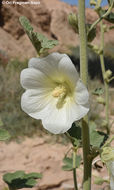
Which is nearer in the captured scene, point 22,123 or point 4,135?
point 4,135

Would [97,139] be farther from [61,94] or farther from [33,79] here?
[33,79]

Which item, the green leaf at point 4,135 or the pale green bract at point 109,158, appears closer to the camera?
A: the pale green bract at point 109,158

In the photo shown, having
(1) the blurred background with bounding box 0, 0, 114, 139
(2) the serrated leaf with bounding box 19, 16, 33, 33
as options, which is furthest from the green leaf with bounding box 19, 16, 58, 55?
(1) the blurred background with bounding box 0, 0, 114, 139

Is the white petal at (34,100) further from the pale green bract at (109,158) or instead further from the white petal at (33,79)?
the pale green bract at (109,158)

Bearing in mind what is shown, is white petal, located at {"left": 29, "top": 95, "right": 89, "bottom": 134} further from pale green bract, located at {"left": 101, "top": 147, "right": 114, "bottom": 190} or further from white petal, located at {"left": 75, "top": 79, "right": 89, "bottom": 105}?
pale green bract, located at {"left": 101, "top": 147, "right": 114, "bottom": 190}

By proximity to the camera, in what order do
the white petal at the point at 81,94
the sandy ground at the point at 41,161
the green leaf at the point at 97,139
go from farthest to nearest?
the sandy ground at the point at 41,161, the green leaf at the point at 97,139, the white petal at the point at 81,94

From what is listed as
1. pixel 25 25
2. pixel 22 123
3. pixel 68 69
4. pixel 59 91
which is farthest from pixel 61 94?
pixel 22 123

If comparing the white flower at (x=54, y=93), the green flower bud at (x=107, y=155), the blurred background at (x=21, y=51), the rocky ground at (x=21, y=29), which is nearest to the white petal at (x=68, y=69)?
the white flower at (x=54, y=93)

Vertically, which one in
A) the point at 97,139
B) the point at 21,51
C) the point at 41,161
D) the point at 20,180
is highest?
the point at 97,139
